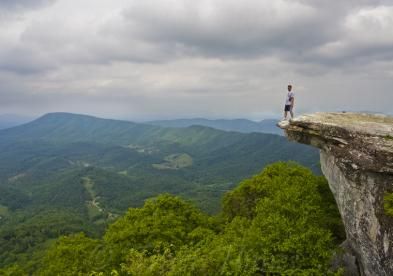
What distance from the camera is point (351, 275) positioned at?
77.5 feet

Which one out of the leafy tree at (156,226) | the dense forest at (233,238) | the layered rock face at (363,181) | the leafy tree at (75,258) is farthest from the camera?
the leafy tree at (75,258)

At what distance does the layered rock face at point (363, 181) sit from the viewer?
18.6m

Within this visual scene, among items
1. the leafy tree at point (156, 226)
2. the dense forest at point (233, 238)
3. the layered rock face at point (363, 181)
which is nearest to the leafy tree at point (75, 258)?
the dense forest at point (233, 238)

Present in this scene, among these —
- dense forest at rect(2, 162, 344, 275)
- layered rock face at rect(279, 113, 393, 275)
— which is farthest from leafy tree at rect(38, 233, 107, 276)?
layered rock face at rect(279, 113, 393, 275)

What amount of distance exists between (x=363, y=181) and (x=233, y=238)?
12.4 meters

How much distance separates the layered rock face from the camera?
18.6m

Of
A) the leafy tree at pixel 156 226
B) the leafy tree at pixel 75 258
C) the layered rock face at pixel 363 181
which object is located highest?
the layered rock face at pixel 363 181

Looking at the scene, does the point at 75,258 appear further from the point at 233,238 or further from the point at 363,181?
the point at 363,181

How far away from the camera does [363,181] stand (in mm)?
20125

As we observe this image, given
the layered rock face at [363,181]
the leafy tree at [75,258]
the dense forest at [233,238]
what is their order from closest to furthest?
the layered rock face at [363,181]
the dense forest at [233,238]
the leafy tree at [75,258]

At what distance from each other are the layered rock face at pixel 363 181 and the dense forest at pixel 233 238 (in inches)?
100

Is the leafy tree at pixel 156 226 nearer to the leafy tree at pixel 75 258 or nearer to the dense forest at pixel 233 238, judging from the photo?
the dense forest at pixel 233 238

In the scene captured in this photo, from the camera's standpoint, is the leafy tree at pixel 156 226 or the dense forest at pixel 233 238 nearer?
the dense forest at pixel 233 238

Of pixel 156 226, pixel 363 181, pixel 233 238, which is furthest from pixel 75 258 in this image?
pixel 363 181
